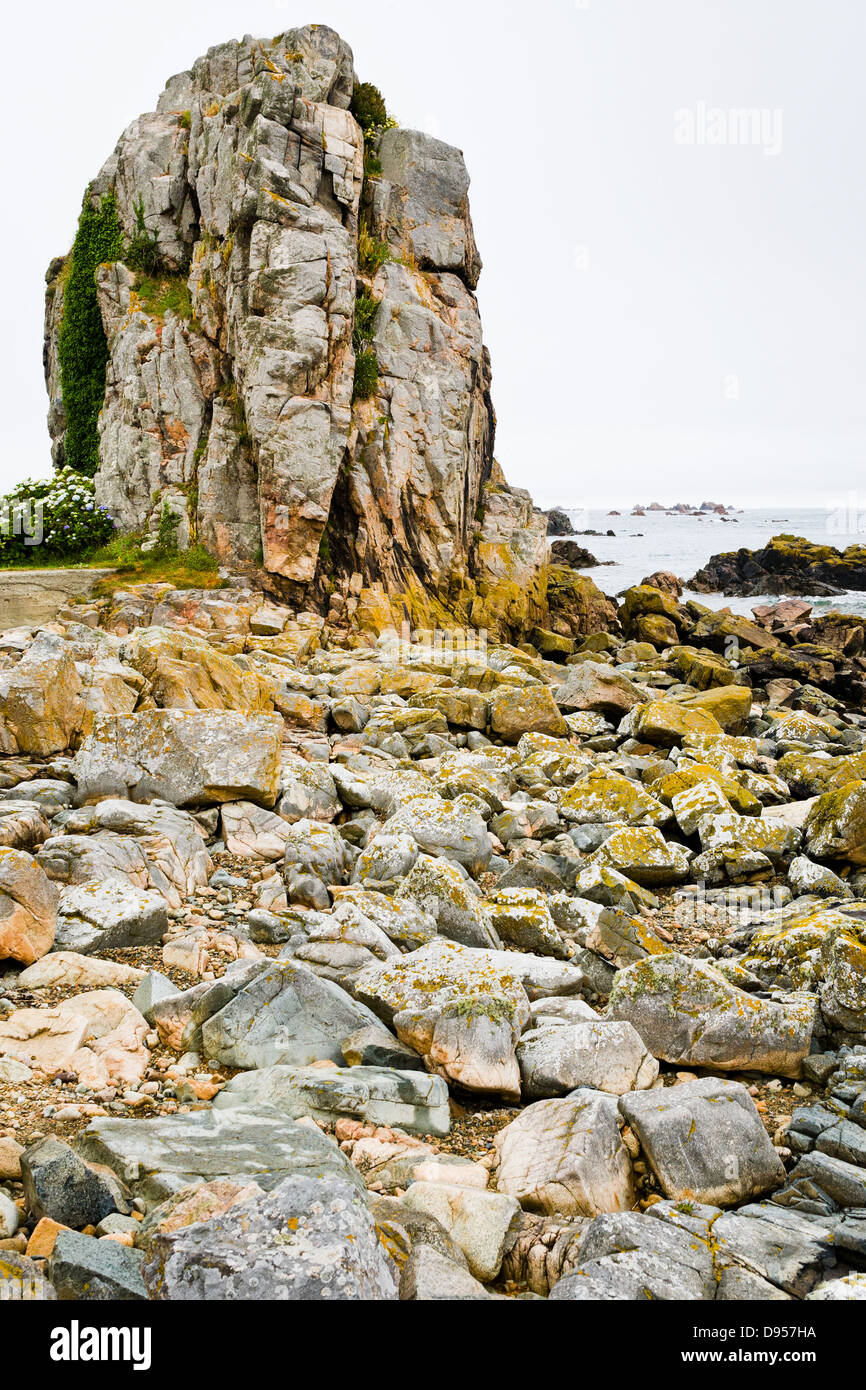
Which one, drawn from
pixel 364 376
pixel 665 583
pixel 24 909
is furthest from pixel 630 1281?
pixel 665 583

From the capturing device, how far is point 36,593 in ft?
69.3

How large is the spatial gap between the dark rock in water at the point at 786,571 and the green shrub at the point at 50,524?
33869 mm

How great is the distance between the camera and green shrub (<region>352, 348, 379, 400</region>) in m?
24.0

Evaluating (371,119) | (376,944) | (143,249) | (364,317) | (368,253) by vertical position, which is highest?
(371,119)

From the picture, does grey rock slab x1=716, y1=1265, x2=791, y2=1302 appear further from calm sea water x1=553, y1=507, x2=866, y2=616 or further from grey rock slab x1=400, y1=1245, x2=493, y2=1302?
calm sea water x1=553, y1=507, x2=866, y2=616

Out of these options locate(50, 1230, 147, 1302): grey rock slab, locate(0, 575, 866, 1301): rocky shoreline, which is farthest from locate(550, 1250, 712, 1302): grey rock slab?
locate(50, 1230, 147, 1302): grey rock slab

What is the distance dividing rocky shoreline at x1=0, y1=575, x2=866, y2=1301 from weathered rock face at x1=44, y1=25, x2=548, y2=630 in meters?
11.8

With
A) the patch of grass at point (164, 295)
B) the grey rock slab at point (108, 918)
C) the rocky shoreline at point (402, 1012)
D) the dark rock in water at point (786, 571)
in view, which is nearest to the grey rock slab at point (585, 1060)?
the rocky shoreline at point (402, 1012)

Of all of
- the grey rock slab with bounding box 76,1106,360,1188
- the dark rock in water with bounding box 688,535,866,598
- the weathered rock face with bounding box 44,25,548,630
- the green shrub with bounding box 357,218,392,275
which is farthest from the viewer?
the dark rock in water with bounding box 688,535,866,598

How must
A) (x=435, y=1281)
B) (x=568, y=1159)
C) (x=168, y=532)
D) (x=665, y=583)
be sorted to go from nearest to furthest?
(x=435, y=1281) → (x=568, y=1159) → (x=168, y=532) → (x=665, y=583)

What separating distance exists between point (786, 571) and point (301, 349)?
3511 cm

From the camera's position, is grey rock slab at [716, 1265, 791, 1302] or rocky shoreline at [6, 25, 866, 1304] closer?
grey rock slab at [716, 1265, 791, 1302]

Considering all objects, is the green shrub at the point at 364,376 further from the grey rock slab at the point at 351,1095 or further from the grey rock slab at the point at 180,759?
the grey rock slab at the point at 351,1095

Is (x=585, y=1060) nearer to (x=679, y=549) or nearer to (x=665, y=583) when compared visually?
(x=665, y=583)
